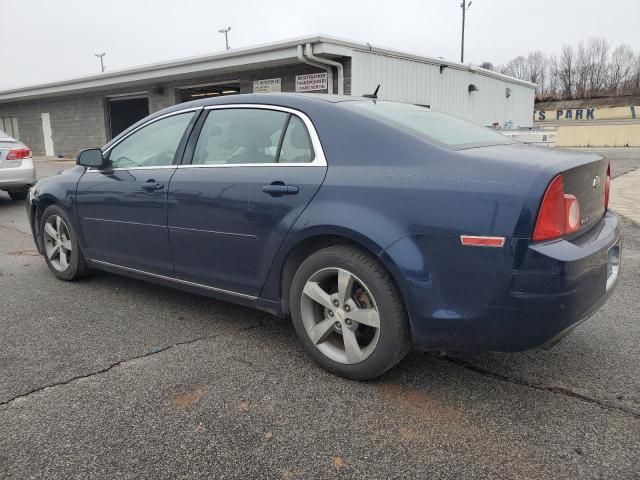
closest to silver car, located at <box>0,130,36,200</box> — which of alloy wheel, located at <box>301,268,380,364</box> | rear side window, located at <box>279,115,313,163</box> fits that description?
rear side window, located at <box>279,115,313,163</box>

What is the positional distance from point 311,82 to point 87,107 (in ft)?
39.3

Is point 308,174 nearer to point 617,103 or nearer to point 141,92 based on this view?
point 141,92

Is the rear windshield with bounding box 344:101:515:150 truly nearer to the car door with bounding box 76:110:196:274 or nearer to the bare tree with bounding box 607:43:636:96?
the car door with bounding box 76:110:196:274

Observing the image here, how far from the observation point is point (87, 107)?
69.1 feet

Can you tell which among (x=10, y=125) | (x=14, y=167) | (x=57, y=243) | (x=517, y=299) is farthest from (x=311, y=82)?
(x=10, y=125)

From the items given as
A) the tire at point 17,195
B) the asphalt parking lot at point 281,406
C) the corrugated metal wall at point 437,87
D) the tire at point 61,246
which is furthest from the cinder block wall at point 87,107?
the asphalt parking lot at point 281,406

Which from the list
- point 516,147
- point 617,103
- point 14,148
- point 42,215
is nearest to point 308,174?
point 516,147

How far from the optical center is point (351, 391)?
9.19 feet

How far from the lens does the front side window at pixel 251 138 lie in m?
3.14

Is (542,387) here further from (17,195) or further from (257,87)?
(257,87)

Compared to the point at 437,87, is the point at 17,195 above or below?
below

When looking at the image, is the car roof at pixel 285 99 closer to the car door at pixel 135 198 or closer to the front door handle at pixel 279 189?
the car door at pixel 135 198

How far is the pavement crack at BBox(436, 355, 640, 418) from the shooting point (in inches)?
103

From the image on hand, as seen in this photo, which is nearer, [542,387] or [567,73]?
[542,387]
